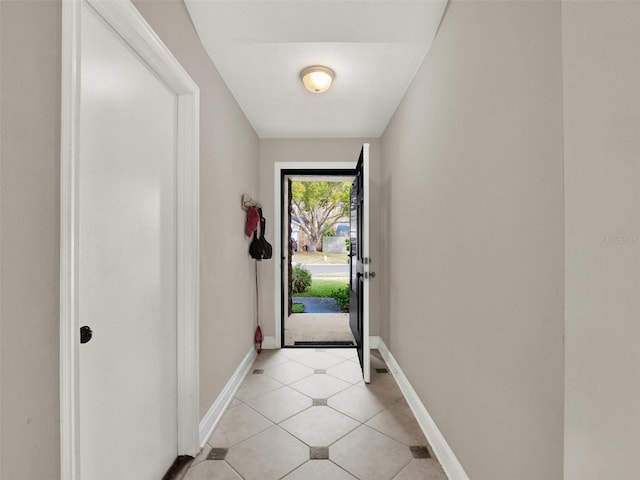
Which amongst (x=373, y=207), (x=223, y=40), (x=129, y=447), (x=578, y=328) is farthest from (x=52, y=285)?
(x=373, y=207)

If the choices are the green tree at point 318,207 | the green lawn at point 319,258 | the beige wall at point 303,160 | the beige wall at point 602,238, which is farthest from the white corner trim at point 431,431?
the green lawn at point 319,258

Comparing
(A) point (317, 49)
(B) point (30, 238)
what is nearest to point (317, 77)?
(A) point (317, 49)

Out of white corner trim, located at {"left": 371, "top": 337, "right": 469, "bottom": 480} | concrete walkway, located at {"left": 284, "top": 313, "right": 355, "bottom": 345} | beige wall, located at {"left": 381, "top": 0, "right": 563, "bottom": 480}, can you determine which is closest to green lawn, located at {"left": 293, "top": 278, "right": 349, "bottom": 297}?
concrete walkway, located at {"left": 284, "top": 313, "right": 355, "bottom": 345}

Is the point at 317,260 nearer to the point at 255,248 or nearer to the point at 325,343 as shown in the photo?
the point at 325,343

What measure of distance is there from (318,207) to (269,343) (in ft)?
27.2

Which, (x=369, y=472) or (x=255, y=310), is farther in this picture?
(x=255, y=310)

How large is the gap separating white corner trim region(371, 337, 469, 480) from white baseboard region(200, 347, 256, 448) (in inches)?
51.7

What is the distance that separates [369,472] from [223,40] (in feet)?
8.20

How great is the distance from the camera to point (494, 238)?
3.82 feet

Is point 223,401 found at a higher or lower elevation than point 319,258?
lower

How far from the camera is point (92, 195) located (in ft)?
3.33

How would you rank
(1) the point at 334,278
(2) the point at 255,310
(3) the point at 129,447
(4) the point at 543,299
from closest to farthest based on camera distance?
(4) the point at 543,299, (3) the point at 129,447, (2) the point at 255,310, (1) the point at 334,278

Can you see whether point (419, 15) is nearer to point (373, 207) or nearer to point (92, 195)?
point (92, 195)

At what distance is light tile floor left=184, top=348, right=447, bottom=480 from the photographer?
1.57m
